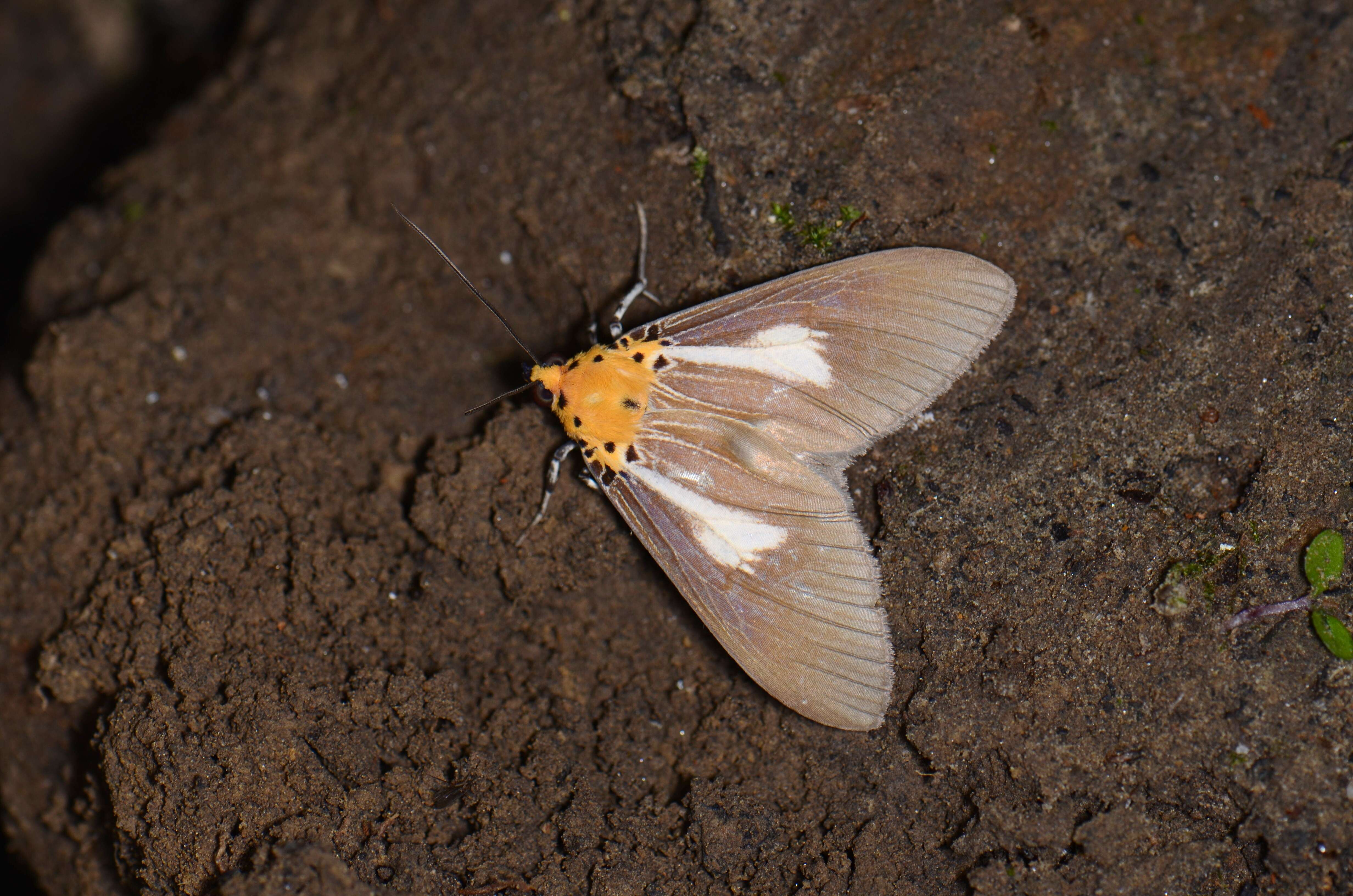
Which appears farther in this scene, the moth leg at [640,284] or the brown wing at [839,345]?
the moth leg at [640,284]

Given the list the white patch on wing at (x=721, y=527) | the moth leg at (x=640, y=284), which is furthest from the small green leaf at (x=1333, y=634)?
the moth leg at (x=640, y=284)

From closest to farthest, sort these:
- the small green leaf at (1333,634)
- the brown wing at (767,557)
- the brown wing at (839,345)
A: the small green leaf at (1333,634)
the brown wing at (767,557)
the brown wing at (839,345)

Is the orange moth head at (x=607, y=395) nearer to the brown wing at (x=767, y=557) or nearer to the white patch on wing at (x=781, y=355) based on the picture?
the brown wing at (x=767, y=557)

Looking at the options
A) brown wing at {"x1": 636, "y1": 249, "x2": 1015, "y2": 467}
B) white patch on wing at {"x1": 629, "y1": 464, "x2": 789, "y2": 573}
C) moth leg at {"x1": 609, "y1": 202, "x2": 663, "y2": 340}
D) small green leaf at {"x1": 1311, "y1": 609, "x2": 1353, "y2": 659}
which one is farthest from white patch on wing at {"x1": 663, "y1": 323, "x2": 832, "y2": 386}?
small green leaf at {"x1": 1311, "y1": 609, "x2": 1353, "y2": 659}

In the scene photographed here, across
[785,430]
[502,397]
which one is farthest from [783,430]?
[502,397]

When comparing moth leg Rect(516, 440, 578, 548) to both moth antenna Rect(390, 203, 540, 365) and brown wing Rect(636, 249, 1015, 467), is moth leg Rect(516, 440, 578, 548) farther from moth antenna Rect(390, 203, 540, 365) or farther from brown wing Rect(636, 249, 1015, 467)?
brown wing Rect(636, 249, 1015, 467)

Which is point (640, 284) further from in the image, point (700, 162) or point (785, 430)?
point (785, 430)

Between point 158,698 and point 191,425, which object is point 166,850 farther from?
point 191,425
